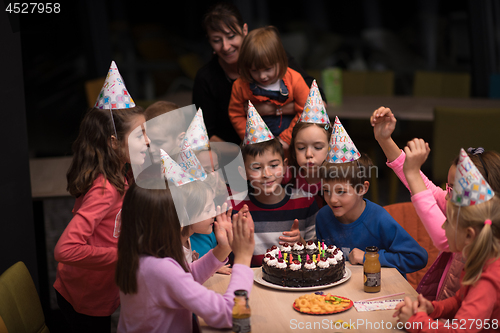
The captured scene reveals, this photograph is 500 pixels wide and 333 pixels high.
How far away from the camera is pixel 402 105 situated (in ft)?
14.7

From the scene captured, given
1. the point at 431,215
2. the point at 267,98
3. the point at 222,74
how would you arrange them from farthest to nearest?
the point at 222,74 → the point at 267,98 → the point at 431,215

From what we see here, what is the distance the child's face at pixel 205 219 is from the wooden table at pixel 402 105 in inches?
94.8

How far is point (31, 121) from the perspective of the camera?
788cm

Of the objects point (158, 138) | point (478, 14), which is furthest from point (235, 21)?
point (478, 14)

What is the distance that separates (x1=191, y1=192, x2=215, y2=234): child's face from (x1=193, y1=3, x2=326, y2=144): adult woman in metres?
1.08

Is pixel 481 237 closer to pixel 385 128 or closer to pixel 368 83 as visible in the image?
pixel 385 128

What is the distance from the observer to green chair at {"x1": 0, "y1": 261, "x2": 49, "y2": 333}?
167 centimetres

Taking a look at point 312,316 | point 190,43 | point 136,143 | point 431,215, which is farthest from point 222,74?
point 190,43

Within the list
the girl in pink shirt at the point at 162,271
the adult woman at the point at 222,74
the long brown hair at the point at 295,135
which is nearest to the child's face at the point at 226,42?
the adult woman at the point at 222,74

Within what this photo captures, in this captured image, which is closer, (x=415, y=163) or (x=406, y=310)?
(x=406, y=310)

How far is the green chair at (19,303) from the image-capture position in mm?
1667

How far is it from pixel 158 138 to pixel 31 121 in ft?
20.4

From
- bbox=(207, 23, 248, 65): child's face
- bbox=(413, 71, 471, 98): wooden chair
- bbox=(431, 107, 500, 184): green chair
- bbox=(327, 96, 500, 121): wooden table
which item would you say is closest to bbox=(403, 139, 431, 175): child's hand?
bbox=(207, 23, 248, 65): child's face

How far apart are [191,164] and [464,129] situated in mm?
2397
